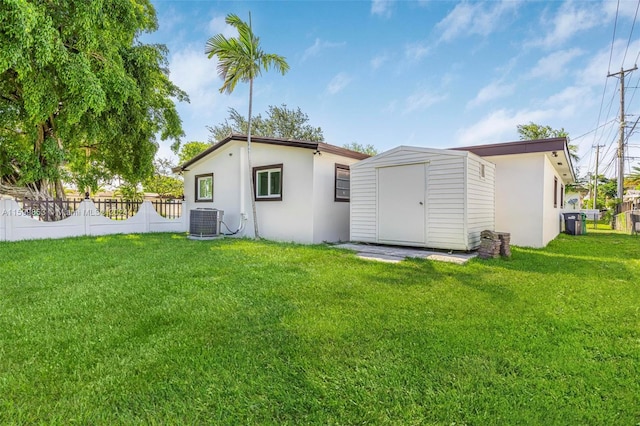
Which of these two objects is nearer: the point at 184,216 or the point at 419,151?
the point at 419,151

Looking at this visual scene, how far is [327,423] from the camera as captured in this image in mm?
1549

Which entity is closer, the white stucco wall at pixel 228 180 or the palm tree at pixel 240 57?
the palm tree at pixel 240 57

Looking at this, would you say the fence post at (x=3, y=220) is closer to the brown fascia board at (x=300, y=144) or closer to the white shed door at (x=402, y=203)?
the brown fascia board at (x=300, y=144)

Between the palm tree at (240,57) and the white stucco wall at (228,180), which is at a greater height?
the palm tree at (240,57)

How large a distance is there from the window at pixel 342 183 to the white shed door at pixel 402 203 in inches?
66.7

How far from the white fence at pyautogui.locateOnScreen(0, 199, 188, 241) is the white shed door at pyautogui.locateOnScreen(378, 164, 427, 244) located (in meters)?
7.43

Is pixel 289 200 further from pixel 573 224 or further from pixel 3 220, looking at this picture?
pixel 573 224

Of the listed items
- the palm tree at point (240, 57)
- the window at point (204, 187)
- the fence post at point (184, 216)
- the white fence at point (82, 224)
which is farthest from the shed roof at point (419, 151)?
the white fence at point (82, 224)

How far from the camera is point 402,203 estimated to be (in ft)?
22.6

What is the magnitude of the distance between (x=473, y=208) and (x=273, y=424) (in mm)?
5993

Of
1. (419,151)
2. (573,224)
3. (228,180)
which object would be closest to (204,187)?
(228,180)

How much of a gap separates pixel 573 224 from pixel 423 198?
30.6ft

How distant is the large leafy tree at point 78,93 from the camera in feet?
20.9

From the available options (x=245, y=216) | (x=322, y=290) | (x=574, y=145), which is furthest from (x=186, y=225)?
(x=574, y=145)
